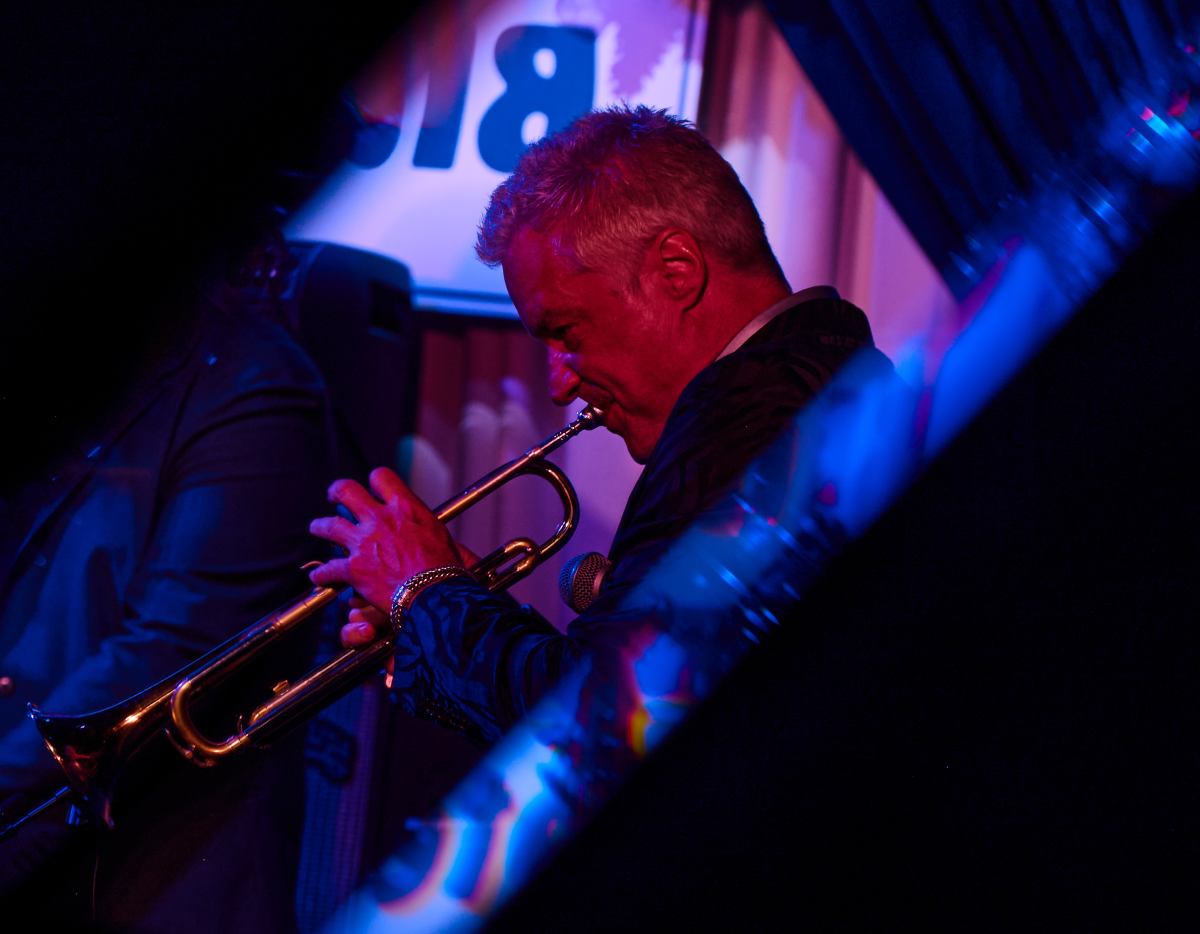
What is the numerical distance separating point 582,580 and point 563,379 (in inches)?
15.2

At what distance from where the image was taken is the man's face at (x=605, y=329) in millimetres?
1483

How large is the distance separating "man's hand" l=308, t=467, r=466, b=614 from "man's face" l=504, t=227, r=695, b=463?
0.38 m

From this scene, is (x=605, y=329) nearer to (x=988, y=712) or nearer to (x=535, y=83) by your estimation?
(x=988, y=712)

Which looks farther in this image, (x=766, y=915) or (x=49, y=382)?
(x=49, y=382)

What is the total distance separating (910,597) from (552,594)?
1.38m

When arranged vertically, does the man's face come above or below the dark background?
above

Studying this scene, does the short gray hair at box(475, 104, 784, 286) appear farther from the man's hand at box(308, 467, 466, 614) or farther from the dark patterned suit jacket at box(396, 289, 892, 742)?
the man's hand at box(308, 467, 466, 614)

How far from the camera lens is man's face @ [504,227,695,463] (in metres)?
1.48

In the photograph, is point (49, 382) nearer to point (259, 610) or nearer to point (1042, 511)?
point (259, 610)

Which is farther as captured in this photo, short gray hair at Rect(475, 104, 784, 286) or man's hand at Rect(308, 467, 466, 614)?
short gray hair at Rect(475, 104, 784, 286)

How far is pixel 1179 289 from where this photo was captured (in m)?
1.23

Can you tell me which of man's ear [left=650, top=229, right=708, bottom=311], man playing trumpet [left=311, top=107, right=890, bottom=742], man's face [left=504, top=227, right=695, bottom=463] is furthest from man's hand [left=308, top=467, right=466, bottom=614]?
man's ear [left=650, top=229, right=708, bottom=311]

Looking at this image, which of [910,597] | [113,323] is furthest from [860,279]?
[113,323]

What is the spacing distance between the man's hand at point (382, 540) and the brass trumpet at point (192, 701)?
0.46 ft
